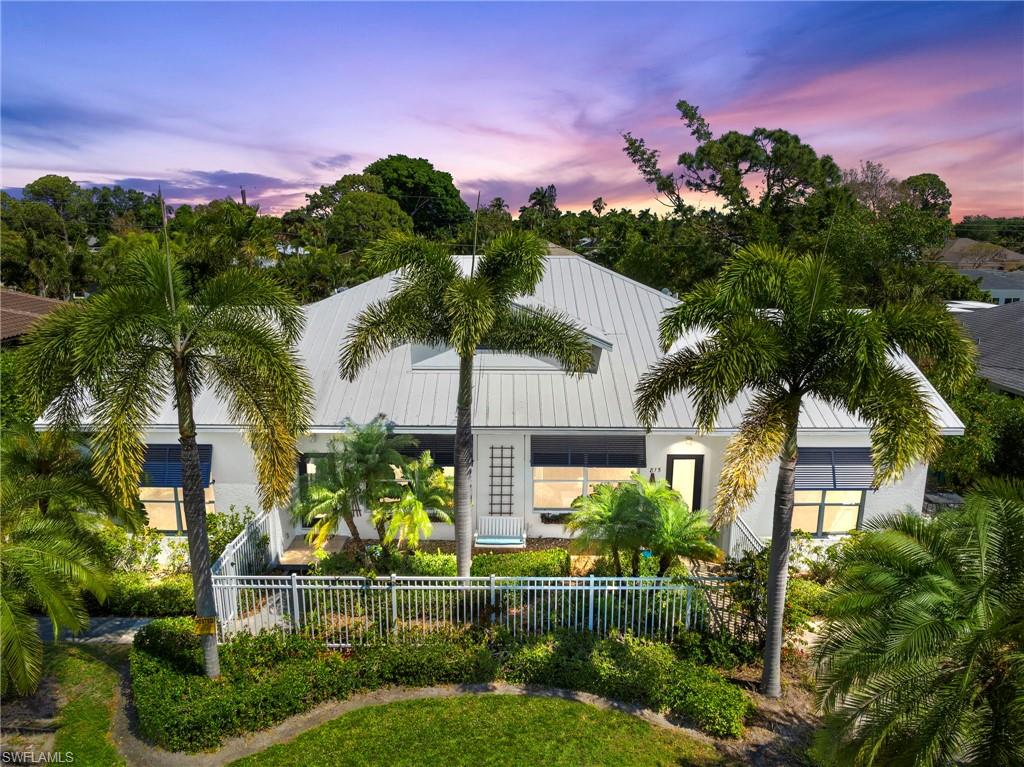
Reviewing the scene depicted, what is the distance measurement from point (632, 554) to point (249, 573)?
847 cm

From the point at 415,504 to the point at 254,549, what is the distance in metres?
4.06

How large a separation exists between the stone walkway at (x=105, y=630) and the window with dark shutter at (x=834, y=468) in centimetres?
1532

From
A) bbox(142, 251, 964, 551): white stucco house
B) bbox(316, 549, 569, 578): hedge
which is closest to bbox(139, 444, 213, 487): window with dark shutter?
bbox(142, 251, 964, 551): white stucco house

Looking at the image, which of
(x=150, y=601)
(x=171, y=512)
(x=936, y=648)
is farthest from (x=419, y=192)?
(x=936, y=648)

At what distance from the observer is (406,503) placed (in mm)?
13070

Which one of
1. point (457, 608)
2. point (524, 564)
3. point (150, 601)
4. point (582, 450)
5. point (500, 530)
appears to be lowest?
point (150, 601)

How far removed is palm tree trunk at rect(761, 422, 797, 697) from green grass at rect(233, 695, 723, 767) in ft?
6.02

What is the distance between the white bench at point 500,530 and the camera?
52.1 ft

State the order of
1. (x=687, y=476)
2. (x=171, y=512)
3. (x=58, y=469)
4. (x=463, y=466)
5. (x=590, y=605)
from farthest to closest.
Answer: (x=171, y=512)
(x=687, y=476)
(x=463, y=466)
(x=590, y=605)
(x=58, y=469)

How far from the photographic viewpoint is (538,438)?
16.2 metres

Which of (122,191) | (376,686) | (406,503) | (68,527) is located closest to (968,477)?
(406,503)

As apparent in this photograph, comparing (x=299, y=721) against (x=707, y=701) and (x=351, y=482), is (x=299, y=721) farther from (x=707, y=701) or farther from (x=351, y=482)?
(x=707, y=701)

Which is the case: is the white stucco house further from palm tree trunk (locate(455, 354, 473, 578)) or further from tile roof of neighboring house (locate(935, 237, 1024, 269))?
tile roof of neighboring house (locate(935, 237, 1024, 269))

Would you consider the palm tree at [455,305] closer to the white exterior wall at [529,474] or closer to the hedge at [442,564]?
the hedge at [442,564]
